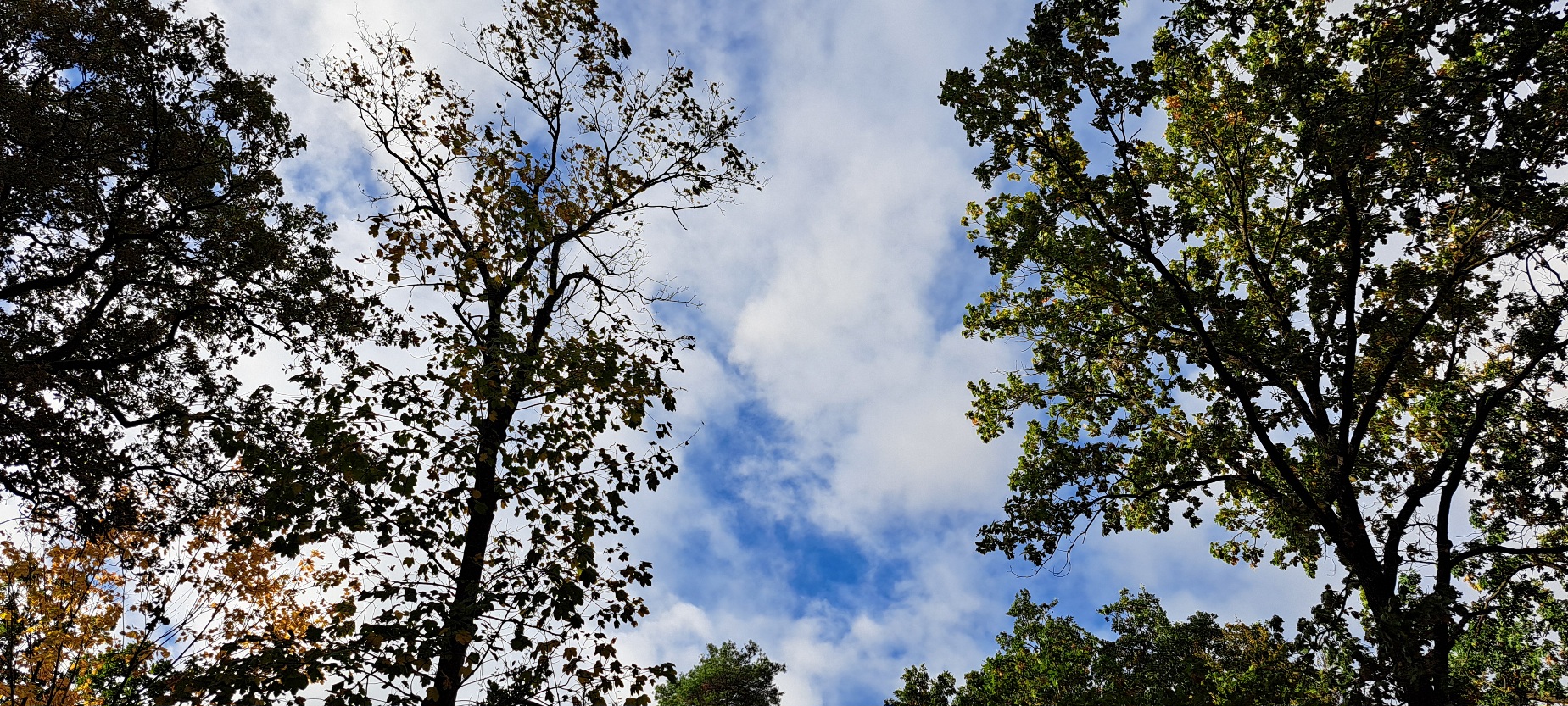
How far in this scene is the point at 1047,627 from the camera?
26422 millimetres

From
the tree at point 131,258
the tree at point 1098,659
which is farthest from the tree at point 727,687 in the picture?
the tree at point 131,258

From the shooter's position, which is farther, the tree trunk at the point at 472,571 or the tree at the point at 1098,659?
the tree at the point at 1098,659

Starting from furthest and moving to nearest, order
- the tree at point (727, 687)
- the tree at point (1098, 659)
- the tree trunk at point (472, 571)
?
the tree at point (727, 687) → the tree at point (1098, 659) → the tree trunk at point (472, 571)

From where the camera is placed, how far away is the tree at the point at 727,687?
45.9 meters

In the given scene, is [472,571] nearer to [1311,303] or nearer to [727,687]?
[1311,303]

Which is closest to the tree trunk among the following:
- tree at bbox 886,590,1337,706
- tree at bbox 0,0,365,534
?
tree at bbox 0,0,365,534

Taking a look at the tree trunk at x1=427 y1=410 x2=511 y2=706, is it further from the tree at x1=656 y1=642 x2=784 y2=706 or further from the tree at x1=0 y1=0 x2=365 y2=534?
the tree at x1=656 y1=642 x2=784 y2=706

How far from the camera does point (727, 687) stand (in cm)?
→ 4662

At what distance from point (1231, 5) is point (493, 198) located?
1119cm

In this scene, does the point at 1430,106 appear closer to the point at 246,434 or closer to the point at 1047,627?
the point at 246,434

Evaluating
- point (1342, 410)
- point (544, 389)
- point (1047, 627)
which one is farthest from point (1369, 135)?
point (1047, 627)

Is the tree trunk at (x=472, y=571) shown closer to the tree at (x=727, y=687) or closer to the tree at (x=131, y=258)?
the tree at (x=131, y=258)

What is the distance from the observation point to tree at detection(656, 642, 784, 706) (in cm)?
4591

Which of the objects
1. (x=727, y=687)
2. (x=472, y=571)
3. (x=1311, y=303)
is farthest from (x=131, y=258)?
(x=727, y=687)
